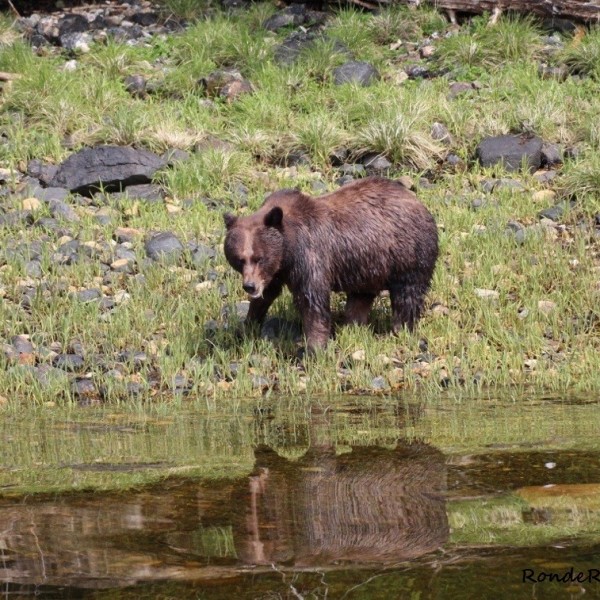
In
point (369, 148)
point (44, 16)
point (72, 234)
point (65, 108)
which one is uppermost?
point (44, 16)

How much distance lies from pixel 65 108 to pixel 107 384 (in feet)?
19.8

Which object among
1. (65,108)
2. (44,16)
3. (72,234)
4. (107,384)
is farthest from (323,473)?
(44,16)

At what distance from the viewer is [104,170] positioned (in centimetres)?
1104

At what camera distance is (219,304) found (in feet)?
→ 27.7

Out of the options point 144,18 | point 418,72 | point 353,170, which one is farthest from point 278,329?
point 144,18

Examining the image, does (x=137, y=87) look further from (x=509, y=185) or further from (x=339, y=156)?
(x=509, y=185)

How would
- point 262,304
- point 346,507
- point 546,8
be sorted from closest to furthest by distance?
point 346,507
point 262,304
point 546,8

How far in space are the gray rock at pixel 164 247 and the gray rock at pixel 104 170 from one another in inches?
59.1

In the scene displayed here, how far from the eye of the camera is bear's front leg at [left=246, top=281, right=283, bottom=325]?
7.93 metres

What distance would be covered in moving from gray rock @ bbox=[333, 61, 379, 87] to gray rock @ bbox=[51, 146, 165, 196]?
308 centimetres

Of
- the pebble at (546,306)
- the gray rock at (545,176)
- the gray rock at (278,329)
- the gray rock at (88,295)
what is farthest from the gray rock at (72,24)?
the pebble at (546,306)

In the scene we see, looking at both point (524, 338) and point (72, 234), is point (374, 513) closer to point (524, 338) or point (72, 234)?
point (524, 338)

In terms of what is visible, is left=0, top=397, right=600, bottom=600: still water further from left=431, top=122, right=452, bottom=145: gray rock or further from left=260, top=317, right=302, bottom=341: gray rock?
left=431, top=122, right=452, bottom=145: gray rock

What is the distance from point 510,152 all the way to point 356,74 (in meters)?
2.81
